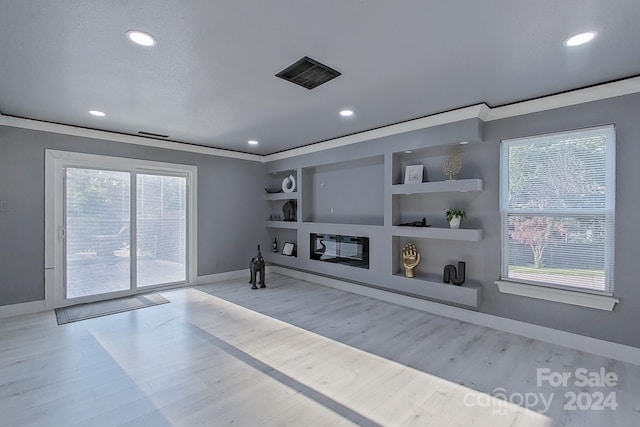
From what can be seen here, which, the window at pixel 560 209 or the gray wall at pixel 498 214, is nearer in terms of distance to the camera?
the gray wall at pixel 498 214

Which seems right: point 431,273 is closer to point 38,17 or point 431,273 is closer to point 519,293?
point 519,293

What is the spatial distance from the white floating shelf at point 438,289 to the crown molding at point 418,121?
78.0 inches

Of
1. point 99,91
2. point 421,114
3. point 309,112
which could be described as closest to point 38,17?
point 99,91

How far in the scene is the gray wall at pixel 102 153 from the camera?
3.86 metres

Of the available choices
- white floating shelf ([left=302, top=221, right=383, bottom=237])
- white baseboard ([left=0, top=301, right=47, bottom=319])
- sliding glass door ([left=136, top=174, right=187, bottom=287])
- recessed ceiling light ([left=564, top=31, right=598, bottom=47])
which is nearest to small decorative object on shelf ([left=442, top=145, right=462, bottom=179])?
white floating shelf ([left=302, top=221, right=383, bottom=237])

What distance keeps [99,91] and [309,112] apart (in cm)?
217

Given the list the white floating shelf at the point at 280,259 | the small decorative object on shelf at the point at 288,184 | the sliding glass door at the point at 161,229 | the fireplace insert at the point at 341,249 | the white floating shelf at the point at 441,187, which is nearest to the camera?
the white floating shelf at the point at 441,187

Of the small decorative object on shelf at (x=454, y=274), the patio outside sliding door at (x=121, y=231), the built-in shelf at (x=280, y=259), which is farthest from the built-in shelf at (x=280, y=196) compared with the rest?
the small decorative object on shelf at (x=454, y=274)

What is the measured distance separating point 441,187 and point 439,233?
569 mm

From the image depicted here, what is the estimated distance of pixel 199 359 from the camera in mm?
2734

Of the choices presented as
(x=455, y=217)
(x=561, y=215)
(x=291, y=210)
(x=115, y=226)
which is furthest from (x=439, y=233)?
(x=115, y=226)

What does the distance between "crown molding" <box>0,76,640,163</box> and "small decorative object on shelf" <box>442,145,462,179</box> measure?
1.38 ft

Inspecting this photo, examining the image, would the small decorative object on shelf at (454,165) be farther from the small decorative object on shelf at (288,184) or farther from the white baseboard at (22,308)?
the white baseboard at (22,308)

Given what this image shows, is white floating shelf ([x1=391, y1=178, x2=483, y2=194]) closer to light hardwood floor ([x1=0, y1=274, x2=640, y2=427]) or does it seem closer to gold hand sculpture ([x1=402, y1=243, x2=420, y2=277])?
gold hand sculpture ([x1=402, y1=243, x2=420, y2=277])
